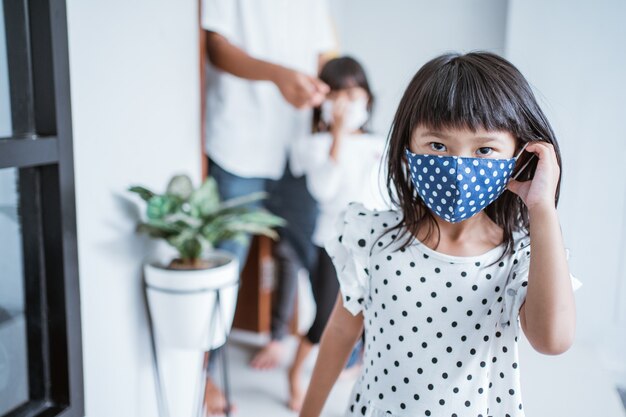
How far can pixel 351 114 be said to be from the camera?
1.77 metres

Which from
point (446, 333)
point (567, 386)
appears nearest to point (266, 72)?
point (446, 333)

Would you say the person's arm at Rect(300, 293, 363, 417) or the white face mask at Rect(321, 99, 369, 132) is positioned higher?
the white face mask at Rect(321, 99, 369, 132)

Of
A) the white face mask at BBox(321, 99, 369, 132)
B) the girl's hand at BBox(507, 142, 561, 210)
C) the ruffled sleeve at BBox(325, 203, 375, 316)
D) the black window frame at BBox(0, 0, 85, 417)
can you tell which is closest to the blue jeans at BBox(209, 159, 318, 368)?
the white face mask at BBox(321, 99, 369, 132)

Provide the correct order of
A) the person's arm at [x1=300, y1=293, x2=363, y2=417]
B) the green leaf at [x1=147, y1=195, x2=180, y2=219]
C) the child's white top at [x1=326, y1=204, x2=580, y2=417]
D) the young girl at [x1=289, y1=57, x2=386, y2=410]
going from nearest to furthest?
the child's white top at [x1=326, y1=204, x2=580, y2=417] < the person's arm at [x1=300, y1=293, x2=363, y2=417] < the green leaf at [x1=147, y1=195, x2=180, y2=219] < the young girl at [x1=289, y1=57, x2=386, y2=410]

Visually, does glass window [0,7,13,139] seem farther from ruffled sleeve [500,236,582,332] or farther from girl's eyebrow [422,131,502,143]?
ruffled sleeve [500,236,582,332]

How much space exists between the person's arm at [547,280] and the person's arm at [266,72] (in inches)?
30.5

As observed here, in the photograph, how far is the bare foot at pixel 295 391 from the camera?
178cm

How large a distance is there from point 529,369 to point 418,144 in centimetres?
45

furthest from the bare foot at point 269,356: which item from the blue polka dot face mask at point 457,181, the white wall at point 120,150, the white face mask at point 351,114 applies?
the blue polka dot face mask at point 457,181

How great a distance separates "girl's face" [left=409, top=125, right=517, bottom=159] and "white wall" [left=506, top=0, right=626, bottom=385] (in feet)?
0.62

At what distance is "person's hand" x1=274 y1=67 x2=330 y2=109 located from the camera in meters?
1.43

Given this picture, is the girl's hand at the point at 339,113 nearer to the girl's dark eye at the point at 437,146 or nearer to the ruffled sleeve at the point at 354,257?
the ruffled sleeve at the point at 354,257

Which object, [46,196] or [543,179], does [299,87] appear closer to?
[46,196]

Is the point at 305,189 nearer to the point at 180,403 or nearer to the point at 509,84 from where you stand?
the point at 180,403
